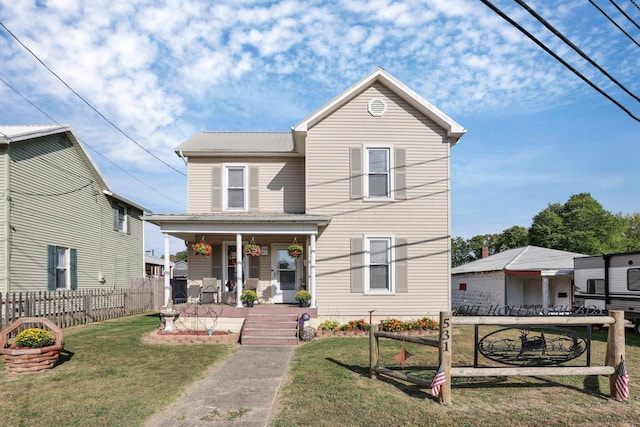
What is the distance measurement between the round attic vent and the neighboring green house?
8644 millimetres

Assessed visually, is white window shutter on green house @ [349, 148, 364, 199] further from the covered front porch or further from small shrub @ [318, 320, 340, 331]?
small shrub @ [318, 320, 340, 331]

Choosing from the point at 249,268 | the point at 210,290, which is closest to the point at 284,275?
the point at 249,268

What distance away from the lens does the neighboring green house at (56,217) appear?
1484 centimetres

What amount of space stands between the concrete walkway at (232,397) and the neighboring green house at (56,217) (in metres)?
8.41

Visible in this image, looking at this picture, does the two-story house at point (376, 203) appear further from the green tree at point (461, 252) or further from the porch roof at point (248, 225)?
the green tree at point (461, 252)

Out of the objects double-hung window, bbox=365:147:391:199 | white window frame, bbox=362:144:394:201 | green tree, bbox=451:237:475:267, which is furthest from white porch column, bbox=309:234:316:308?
green tree, bbox=451:237:475:267

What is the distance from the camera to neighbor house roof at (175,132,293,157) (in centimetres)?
1527

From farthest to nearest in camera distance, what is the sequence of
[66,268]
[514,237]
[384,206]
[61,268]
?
[514,237] → [66,268] → [61,268] → [384,206]

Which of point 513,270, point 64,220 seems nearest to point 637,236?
point 513,270

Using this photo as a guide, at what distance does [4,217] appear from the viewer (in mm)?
14633

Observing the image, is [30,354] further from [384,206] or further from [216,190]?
[384,206]

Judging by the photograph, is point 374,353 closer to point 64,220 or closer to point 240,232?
point 240,232

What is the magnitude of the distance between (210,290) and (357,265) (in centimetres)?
480

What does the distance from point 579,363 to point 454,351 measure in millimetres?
2516
